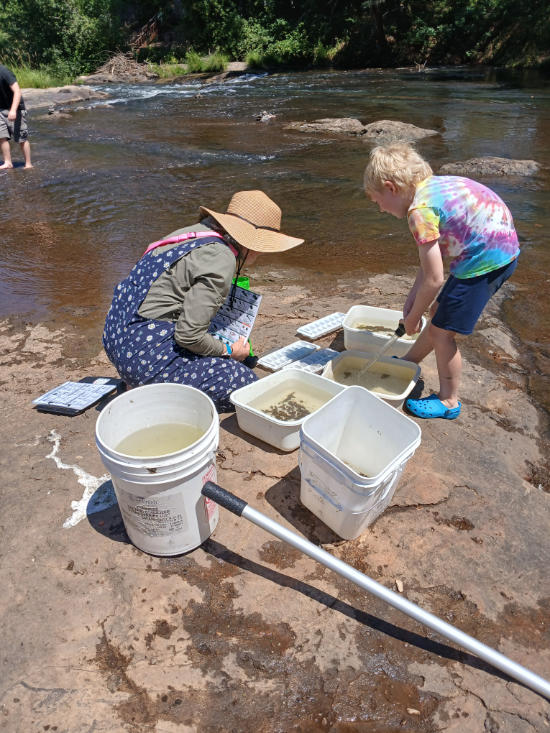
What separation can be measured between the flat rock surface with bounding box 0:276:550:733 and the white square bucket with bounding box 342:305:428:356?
67 centimetres

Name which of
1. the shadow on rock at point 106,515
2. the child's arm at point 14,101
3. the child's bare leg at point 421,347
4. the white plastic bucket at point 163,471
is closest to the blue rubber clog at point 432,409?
the child's bare leg at point 421,347

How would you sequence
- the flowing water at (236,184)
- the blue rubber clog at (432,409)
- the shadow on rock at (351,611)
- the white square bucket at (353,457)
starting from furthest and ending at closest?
the flowing water at (236,184), the blue rubber clog at (432,409), the white square bucket at (353,457), the shadow on rock at (351,611)

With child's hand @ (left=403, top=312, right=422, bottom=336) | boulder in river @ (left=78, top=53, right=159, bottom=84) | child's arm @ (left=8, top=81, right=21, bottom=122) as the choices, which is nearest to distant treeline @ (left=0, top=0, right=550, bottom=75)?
boulder in river @ (left=78, top=53, right=159, bottom=84)

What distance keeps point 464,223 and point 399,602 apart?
1658 mm

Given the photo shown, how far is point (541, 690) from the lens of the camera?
4.55 ft

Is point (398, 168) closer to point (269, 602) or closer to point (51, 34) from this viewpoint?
point (269, 602)

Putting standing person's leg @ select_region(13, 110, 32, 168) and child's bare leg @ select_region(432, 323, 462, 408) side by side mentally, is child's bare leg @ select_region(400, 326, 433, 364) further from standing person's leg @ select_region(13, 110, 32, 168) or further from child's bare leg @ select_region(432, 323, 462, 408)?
standing person's leg @ select_region(13, 110, 32, 168)

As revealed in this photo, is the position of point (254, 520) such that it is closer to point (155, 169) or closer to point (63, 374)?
point (63, 374)

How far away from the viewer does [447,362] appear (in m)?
2.56

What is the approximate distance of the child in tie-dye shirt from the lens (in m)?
2.24

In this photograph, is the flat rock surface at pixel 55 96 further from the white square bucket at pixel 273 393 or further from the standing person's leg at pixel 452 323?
the standing person's leg at pixel 452 323

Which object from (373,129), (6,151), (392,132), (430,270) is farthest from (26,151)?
(430,270)

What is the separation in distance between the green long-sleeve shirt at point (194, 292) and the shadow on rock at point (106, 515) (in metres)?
0.77

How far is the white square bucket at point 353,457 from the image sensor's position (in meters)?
1.77
